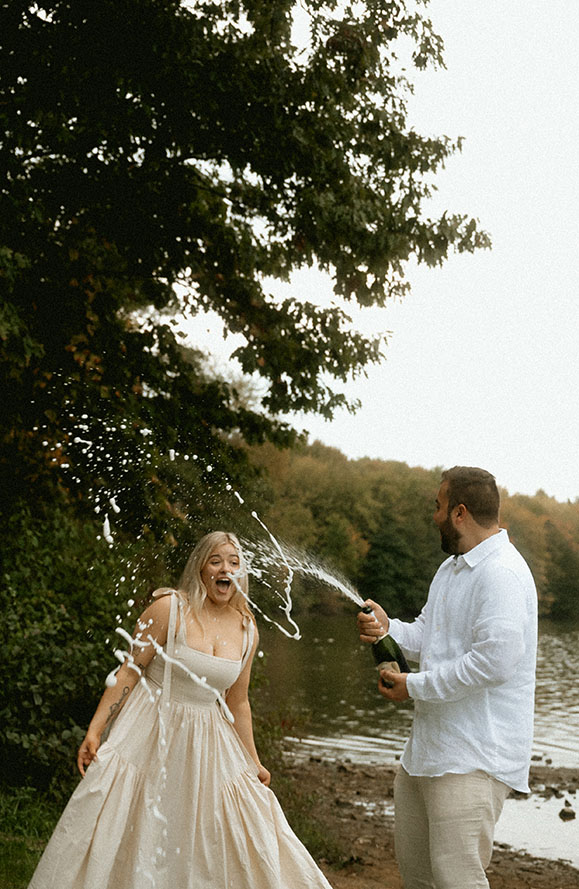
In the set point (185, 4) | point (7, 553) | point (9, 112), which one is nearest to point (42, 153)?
point (9, 112)

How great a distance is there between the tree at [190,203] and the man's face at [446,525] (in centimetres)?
524

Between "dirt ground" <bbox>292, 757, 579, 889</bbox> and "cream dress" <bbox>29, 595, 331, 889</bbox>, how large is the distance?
13.1 ft

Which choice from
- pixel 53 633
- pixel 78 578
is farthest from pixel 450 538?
pixel 78 578

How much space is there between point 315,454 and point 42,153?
79501 millimetres

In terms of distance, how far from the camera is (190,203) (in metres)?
12.2

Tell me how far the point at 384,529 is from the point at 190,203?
62389mm

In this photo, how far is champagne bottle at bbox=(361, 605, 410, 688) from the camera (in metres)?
4.62

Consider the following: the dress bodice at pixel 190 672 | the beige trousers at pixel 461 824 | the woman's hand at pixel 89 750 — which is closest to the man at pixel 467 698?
the beige trousers at pixel 461 824

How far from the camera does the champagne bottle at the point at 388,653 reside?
182 inches

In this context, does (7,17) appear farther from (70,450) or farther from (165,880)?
(165,880)

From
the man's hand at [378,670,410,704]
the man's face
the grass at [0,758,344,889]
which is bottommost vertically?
the grass at [0,758,344,889]

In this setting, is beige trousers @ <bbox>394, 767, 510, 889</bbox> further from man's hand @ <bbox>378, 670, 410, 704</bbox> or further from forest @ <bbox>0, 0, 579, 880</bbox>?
forest @ <bbox>0, 0, 579, 880</bbox>

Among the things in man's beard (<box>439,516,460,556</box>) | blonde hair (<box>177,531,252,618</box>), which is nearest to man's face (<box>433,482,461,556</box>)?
man's beard (<box>439,516,460,556</box>)

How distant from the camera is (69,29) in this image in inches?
400
